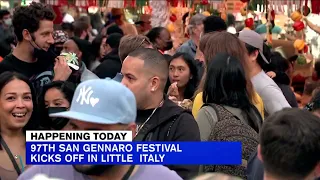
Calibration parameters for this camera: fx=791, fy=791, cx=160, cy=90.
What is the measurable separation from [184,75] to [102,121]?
462 centimetres

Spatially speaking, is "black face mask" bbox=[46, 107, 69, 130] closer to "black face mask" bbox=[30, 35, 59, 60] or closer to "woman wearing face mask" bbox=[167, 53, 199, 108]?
"black face mask" bbox=[30, 35, 59, 60]

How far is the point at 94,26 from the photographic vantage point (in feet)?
66.7

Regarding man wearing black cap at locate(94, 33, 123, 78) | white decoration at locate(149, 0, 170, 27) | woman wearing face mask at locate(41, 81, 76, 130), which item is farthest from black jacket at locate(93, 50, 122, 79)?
white decoration at locate(149, 0, 170, 27)

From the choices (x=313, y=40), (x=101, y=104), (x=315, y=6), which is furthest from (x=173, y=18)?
(x=101, y=104)

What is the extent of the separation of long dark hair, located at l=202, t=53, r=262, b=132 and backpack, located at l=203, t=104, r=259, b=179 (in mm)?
137

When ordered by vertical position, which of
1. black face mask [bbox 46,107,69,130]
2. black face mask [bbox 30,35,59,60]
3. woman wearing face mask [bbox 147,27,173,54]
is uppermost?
black face mask [bbox 30,35,59,60]

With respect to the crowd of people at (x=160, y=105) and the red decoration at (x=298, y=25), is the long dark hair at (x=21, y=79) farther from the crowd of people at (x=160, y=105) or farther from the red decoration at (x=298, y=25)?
the red decoration at (x=298, y=25)

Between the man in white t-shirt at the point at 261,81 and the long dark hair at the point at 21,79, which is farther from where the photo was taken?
the man in white t-shirt at the point at 261,81

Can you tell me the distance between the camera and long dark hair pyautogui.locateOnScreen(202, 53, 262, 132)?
5168 millimetres

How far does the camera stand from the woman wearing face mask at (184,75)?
7629 millimetres

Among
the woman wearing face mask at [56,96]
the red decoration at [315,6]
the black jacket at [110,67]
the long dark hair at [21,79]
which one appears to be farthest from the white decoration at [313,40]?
the long dark hair at [21,79]

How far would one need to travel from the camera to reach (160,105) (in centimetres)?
478
